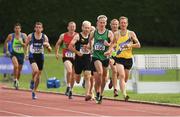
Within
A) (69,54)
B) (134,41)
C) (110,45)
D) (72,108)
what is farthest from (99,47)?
(69,54)

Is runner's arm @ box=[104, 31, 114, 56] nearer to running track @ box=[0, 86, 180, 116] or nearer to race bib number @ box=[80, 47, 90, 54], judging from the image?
race bib number @ box=[80, 47, 90, 54]

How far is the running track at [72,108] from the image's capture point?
573 inches

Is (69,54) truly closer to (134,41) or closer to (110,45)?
(134,41)

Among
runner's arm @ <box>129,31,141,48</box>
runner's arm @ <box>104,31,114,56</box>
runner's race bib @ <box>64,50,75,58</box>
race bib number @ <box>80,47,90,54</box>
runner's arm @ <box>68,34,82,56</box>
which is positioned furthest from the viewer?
runner's race bib @ <box>64,50,75,58</box>

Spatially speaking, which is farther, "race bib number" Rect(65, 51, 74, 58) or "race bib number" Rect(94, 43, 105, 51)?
"race bib number" Rect(65, 51, 74, 58)

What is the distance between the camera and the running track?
14562 millimetres

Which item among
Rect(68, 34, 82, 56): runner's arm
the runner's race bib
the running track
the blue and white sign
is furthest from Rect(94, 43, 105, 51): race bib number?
the blue and white sign

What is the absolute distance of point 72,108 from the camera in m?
15.8

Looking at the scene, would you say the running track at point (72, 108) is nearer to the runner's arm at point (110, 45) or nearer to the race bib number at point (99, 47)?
the runner's arm at point (110, 45)

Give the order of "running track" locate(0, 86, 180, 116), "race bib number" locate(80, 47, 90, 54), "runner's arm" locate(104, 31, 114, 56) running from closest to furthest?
"running track" locate(0, 86, 180, 116)
"runner's arm" locate(104, 31, 114, 56)
"race bib number" locate(80, 47, 90, 54)

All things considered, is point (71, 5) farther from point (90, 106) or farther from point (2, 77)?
point (90, 106)

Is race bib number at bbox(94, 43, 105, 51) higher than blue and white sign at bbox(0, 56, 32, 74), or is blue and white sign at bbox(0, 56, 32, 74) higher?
blue and white sign at bbox(0, 56, 32, 74)

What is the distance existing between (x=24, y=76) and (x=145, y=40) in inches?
849

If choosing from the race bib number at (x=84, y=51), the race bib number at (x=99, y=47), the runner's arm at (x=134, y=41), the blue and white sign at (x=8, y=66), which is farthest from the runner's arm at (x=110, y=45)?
the blue and white sign at (x=8, y=66)
